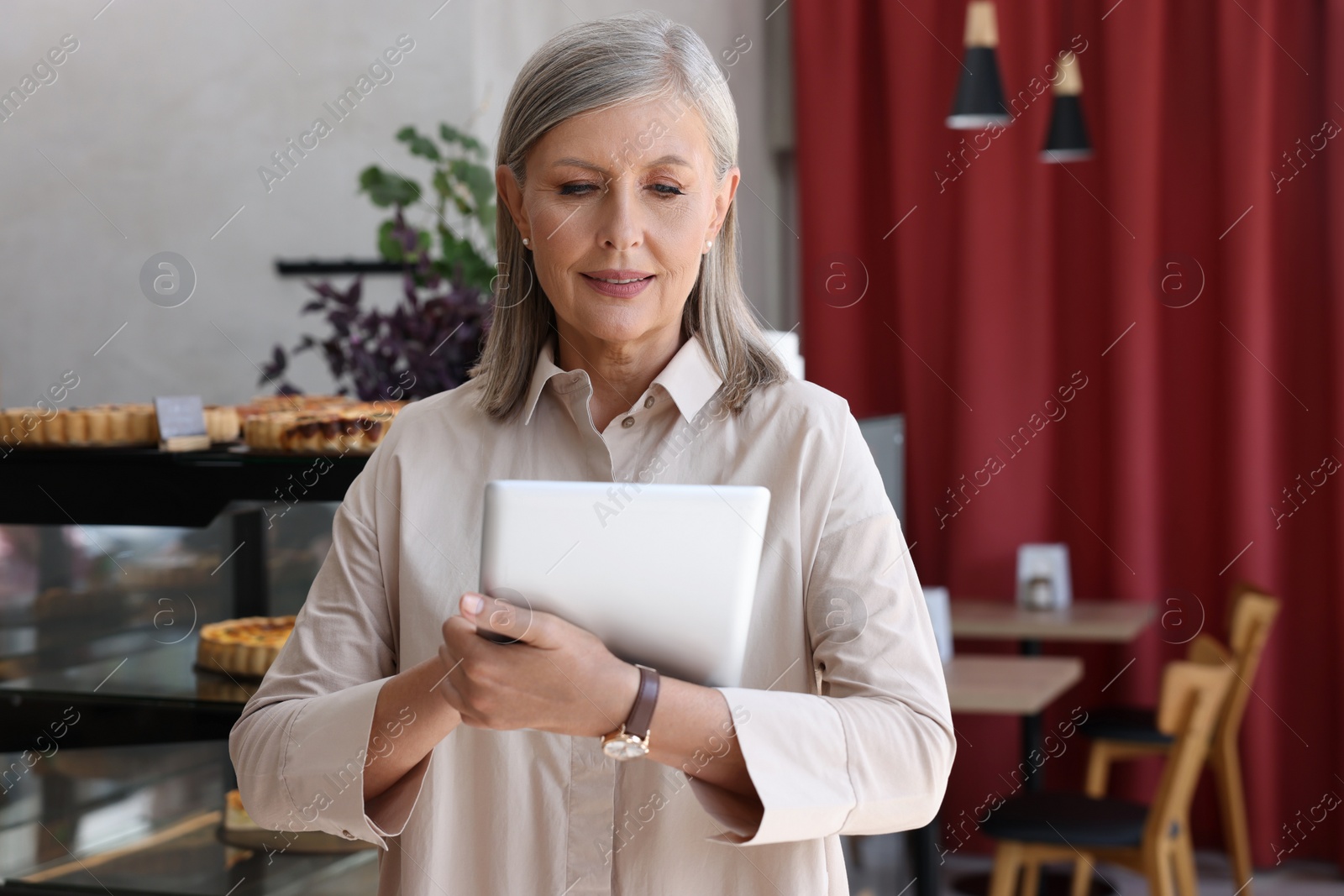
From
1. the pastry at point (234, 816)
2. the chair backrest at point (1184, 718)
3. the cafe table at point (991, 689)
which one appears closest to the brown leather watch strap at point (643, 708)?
the pastry at point (234, 816)

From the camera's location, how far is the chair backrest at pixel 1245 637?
3.64 m

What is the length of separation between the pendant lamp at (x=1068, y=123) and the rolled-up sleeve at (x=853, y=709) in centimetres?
320

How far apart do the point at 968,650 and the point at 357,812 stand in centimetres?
388

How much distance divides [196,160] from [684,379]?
118 inches

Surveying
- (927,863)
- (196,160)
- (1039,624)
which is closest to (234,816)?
(927,863)

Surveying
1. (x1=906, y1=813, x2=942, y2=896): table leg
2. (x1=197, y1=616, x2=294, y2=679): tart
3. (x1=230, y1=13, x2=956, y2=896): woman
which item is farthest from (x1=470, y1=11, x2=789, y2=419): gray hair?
(x1=906, y1=813, x2=942, y2=896): table leg

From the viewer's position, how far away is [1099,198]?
439 centimetres

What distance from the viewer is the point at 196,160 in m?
3.68

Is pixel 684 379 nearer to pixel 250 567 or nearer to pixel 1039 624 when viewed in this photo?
pixel 250 567

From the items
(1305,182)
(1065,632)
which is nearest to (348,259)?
(1065,632)

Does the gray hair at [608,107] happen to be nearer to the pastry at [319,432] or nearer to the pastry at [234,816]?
the pastry at [319,432]

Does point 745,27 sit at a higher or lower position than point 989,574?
higher

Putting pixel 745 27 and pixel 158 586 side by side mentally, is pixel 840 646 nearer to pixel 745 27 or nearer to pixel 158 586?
pixel 158 586

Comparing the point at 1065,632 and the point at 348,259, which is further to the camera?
the point at 1065,632
